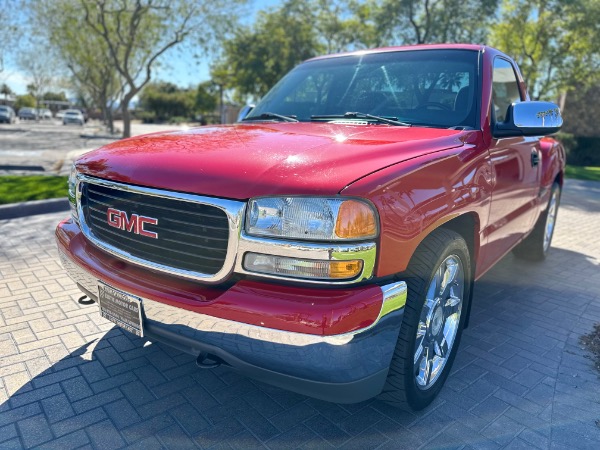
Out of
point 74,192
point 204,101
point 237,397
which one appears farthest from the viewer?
point 204,101

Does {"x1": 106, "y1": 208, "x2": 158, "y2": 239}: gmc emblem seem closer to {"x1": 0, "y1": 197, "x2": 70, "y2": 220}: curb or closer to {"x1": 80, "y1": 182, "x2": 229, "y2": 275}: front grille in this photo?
{"x1": 80, "y1": 182, "x2": 229, "y2": 275}: front grille

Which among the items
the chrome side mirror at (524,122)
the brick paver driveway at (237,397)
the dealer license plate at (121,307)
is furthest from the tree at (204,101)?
the dealer license plate at (121,307)

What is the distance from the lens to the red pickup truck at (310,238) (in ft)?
6.13

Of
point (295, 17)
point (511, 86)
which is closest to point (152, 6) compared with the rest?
point (295, 17)

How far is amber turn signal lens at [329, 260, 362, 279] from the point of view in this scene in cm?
187

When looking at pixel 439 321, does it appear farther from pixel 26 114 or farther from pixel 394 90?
pixel 26 114

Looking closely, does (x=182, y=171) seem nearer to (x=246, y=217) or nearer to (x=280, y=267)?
(x=246, y=217)

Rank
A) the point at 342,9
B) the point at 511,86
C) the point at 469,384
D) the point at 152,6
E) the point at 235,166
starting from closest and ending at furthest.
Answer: the point at 235,166 → the point at 469,384 → the point at 511,86 → the point at 152,6 → the point at 342,9

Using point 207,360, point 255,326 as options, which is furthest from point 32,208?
point 255,326

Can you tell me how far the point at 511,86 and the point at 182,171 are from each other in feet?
10.5

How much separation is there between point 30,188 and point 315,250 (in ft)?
24.9

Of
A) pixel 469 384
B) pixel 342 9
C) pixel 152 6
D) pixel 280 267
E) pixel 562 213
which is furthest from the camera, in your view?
pixel 342 9

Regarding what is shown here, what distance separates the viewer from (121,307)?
2.30 meters

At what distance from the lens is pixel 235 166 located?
2.05 metres
